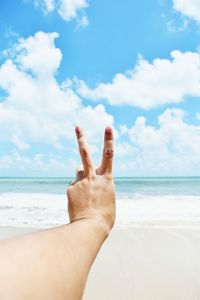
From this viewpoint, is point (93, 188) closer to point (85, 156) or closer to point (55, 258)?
point (85, 156)

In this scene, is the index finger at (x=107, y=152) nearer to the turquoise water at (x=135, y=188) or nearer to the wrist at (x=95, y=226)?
the wrist at (x=95, y=226)

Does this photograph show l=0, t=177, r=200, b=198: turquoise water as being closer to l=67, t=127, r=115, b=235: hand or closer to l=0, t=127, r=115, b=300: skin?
l=67, t=127, r=115, b=235: hand

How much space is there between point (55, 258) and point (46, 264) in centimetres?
5

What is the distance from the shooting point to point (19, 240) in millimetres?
1146

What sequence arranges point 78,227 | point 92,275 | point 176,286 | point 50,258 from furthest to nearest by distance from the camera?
point 92,275 → point 176,286 → point 78,227 → point 50,258

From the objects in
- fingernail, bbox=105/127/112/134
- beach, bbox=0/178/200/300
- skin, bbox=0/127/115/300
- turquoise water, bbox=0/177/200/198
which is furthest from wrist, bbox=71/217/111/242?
turquoise water, bbox=0/177/200/198

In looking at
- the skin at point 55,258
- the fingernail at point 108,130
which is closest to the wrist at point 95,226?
the skin at point 55,258

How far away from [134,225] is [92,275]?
279cm

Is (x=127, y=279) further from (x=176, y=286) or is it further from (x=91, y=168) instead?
(x=91, y=168)

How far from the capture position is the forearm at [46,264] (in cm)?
99

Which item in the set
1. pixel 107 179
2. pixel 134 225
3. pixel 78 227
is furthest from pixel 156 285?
pixel 134 225

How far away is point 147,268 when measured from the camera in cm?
354

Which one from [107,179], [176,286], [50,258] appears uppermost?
[107,179]

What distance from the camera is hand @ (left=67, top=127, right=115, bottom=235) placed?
1745mm
